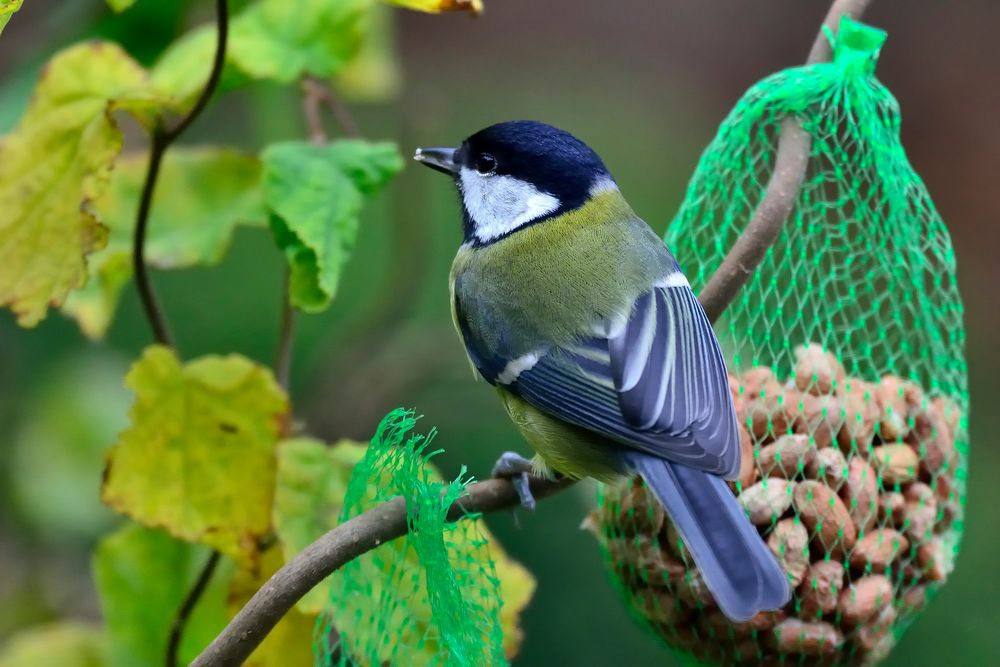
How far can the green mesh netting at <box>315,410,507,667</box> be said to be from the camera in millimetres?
1319

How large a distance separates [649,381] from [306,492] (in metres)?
0.46

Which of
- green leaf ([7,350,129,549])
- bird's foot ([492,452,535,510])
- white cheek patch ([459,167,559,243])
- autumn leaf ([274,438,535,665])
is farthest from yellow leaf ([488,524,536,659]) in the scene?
green leaf ([7,350,129,549])

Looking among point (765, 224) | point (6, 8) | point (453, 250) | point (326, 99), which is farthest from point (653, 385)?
point (453, 250)

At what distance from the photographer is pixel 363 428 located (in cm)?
251

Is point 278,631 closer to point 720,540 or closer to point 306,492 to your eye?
point 306,492

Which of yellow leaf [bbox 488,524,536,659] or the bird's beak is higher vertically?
the bird's beak

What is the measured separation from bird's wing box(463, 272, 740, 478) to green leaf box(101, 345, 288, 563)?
0.33m

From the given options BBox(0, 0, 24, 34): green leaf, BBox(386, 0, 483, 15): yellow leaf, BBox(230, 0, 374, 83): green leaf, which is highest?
BBox(0, 0, 24, 34): green leaf

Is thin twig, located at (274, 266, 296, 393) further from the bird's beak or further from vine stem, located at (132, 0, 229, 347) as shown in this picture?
the bird's beak

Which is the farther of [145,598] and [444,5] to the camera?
[145,598]

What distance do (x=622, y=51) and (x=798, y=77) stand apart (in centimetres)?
430

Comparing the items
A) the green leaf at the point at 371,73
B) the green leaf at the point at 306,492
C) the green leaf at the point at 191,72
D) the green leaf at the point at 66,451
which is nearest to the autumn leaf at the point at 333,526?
the green leaf at the point at 306,492

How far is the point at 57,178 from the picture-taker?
154cm

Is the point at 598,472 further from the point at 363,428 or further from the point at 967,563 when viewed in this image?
the point at 967,563
